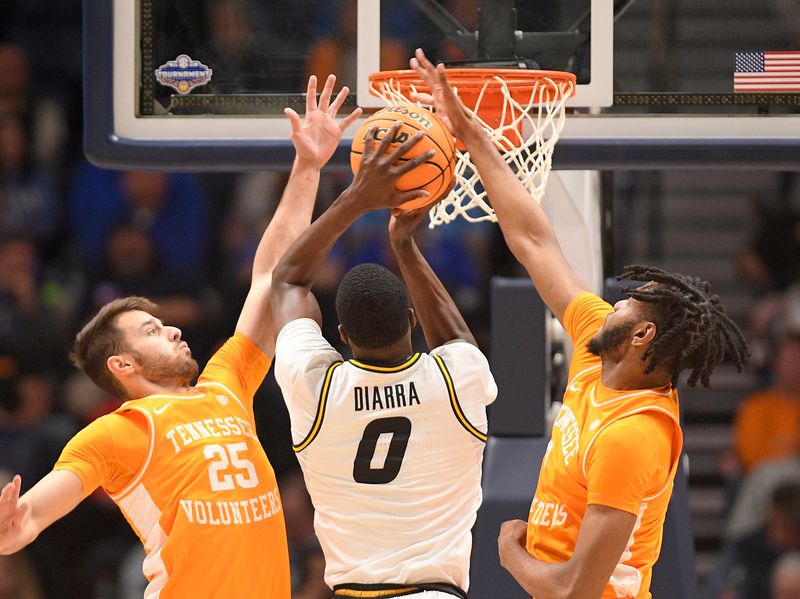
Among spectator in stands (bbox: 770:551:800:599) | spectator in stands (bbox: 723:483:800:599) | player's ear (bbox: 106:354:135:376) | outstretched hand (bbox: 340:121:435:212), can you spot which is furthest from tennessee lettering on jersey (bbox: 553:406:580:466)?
spectator in stands (bbox: 723:483:800:599)

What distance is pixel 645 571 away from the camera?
10.3 feet

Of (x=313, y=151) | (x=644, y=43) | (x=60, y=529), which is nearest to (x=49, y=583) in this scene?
(x=60, y=529)

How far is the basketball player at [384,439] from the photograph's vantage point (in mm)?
2910

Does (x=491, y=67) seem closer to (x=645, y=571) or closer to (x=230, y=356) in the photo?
(x=230, y=356)

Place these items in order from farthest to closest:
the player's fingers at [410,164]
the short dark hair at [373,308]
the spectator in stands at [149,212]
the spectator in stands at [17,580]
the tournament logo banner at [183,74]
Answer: the spectator in stands at [149,212]
the spectator in stands at [17,580]
the tournament logo banner at [183,74]
the player's fingers at [410,164]
the short dark hair at [373,308]

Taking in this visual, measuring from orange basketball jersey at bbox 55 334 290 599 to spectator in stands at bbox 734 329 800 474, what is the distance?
4387mm

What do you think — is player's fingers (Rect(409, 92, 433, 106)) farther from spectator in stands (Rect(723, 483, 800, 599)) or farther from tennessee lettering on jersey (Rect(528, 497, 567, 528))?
spectator in stands (Rect(723, 483, 800, 599))

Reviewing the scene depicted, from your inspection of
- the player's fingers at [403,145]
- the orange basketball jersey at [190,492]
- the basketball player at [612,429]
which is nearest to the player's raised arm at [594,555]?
the basketball player at [612,429]

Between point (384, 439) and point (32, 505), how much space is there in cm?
93

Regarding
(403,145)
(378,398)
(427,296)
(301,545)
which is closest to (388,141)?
(403,145)

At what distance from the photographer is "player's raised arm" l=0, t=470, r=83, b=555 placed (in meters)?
2.94

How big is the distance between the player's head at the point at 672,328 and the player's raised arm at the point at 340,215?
643mm

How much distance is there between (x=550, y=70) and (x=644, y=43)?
43 cm

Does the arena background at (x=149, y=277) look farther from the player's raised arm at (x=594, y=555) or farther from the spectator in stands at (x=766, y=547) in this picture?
the player's raised arm at (x=594, y=555)
